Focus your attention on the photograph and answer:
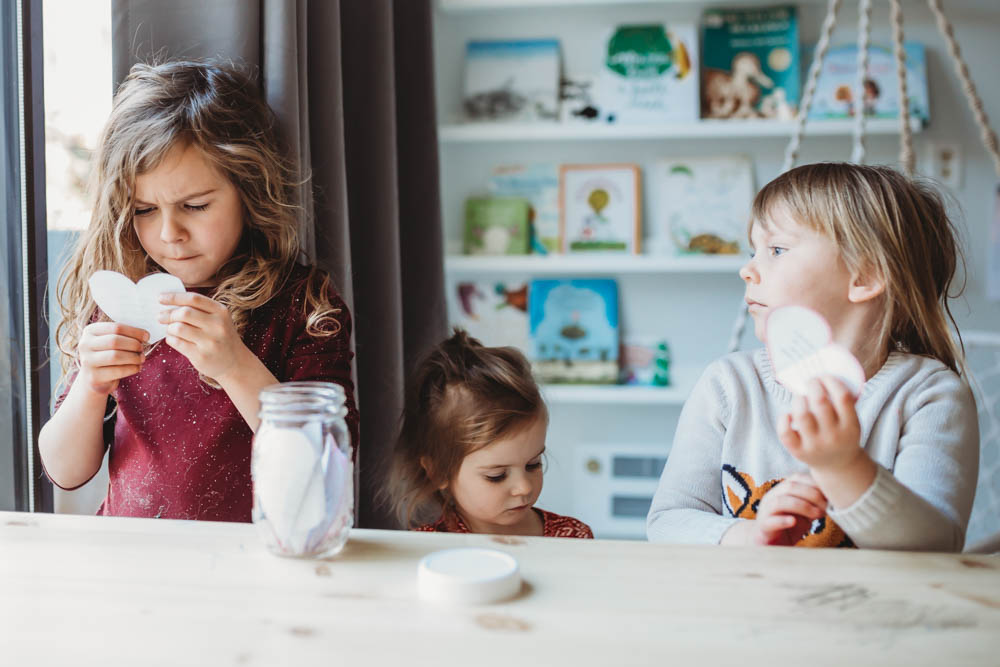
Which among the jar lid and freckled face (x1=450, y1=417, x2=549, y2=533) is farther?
freckled face (x1=450, y1=417, x2=549, y2=533)

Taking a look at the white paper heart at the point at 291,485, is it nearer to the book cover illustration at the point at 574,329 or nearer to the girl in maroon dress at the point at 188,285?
the girl in maroon dress at the point at 188,285

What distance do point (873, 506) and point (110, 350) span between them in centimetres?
80

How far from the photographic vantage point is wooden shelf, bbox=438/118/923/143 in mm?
2447

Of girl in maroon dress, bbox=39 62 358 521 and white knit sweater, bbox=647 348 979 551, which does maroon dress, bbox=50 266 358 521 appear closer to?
girl in maroon dress, bbox=39 62 358 521

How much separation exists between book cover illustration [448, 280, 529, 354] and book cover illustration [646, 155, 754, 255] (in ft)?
1.62

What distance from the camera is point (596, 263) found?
2566 millimetres

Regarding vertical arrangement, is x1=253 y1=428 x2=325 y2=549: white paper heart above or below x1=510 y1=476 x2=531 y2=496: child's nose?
above

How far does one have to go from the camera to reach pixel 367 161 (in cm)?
169

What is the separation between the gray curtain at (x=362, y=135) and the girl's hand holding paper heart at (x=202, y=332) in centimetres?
41

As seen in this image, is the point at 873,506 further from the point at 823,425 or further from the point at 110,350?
the point at 110,350

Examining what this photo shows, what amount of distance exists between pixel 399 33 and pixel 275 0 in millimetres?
725

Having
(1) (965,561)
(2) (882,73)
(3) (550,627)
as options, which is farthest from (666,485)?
(2) (882,73)

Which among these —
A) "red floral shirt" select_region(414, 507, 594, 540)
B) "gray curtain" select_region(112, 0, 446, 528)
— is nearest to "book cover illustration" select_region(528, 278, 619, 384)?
"gray curtain" select_region(112, 0, 446, 528)

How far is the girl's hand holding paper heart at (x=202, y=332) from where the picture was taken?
92cm
